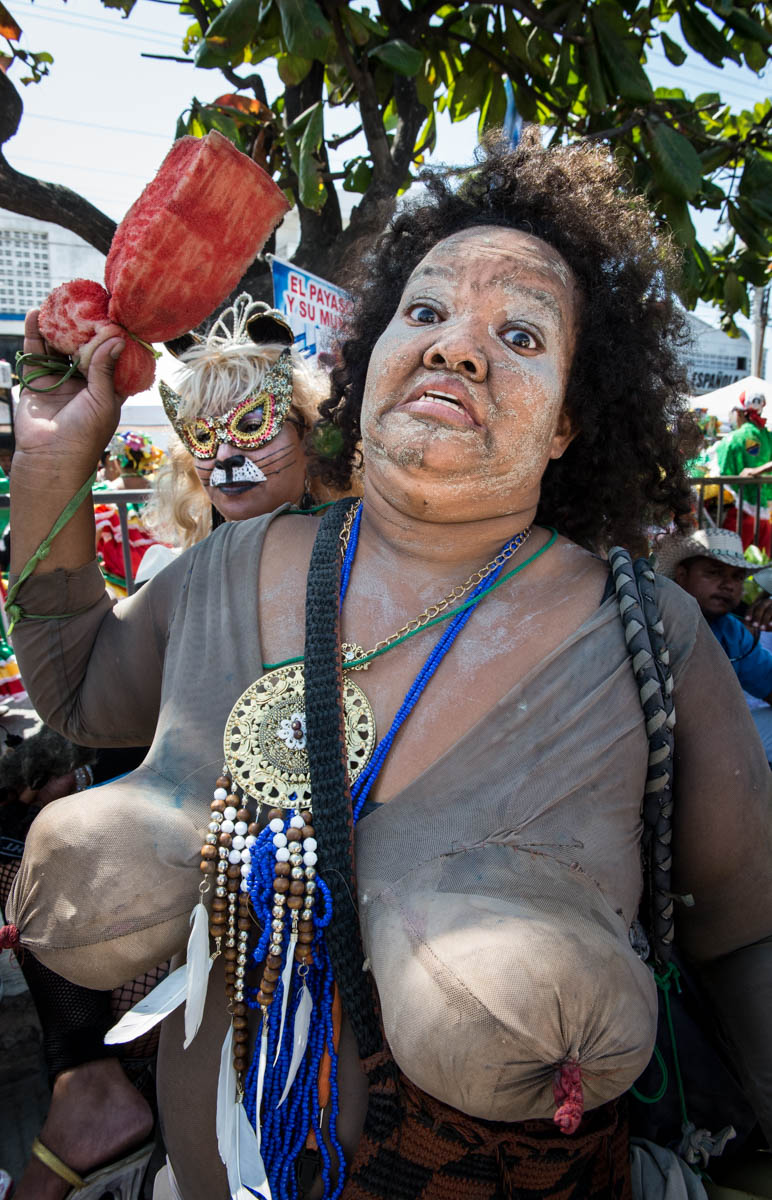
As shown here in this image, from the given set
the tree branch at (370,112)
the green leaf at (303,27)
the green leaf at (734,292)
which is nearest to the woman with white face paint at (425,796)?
the green leaf at (303,27)

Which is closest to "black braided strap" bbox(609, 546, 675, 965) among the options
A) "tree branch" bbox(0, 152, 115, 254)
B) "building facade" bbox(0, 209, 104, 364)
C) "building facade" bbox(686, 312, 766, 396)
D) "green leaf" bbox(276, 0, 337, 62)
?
"green leaf" bbox(276, 0, 337, 62)

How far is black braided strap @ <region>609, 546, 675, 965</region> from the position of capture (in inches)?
52.9

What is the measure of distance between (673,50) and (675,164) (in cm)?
146

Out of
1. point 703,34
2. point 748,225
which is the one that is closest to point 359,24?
point 703,34

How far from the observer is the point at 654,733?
134 cm

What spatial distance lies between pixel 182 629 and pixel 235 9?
2381 mm

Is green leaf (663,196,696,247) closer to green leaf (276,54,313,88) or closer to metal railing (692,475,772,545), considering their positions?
green leaf (276,54,313,88)

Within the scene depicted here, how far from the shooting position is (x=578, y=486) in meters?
1.94

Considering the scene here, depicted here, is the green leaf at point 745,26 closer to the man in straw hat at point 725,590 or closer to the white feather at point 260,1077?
the man in straw hat at point 725,590

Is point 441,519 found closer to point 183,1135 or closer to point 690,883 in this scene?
point 690,883

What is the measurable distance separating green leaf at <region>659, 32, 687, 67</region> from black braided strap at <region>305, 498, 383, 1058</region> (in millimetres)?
4117

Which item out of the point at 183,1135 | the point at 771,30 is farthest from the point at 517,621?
the point at 771,30

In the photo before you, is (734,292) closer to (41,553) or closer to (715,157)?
(715,157)

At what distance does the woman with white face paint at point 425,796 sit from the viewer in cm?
107
